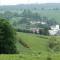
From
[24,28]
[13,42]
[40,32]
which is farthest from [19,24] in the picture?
[13,42]

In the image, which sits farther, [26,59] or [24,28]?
[24,28]

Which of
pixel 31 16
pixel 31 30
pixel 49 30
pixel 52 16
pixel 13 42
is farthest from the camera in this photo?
pixel 52 16

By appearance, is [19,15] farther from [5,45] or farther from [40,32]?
[5,45]

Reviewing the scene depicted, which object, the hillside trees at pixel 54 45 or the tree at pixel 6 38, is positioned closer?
the tree at pixel 6 38

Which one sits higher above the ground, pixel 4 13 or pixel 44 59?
pixel 4 13

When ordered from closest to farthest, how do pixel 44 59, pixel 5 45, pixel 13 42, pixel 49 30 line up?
pixel 44 59, pixel 5 45, pixel 13 42, pixel 49 30

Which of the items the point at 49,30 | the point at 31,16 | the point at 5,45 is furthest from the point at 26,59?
the point at 31,16

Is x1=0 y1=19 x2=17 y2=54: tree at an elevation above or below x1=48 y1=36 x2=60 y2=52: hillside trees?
above

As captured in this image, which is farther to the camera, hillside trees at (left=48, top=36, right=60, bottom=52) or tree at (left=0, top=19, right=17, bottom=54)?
hillside trees at (left=48, top=36, right=60, bottom=52)

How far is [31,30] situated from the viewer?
25.9 meters

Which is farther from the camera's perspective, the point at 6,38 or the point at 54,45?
the point at 54,45

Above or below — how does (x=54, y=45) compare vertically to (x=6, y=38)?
below

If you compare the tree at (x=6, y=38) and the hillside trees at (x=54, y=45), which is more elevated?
the tree at (x=6, y=38)

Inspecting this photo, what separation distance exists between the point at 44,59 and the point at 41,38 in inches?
679
